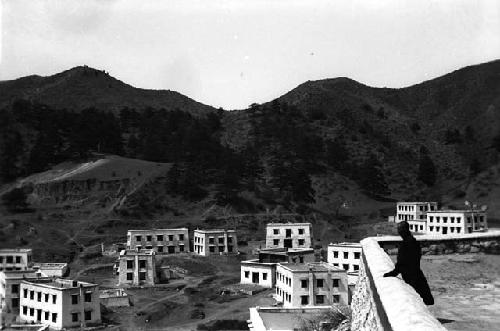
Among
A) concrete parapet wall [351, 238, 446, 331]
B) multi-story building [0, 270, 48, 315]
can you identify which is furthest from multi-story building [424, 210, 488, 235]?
concrete parapet wall [351, 238, 446, 331]

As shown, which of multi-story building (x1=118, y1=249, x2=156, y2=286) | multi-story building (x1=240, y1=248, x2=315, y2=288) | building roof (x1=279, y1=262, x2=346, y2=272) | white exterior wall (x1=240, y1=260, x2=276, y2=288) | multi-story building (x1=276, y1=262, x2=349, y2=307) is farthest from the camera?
multi-story building (x1=118, y1=249, x2=156, y2=286)

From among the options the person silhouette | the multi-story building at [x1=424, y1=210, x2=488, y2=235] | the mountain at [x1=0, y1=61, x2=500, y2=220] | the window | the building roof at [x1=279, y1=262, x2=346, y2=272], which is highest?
the mountain at [x1=0, y1=61, x2=500, y2=220]

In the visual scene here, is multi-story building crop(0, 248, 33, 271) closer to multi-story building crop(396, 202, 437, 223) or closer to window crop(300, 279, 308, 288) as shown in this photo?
window crop(300, 279, 308, 288)

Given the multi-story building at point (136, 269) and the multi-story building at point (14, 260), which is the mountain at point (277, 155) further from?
the multi-story building at point (136, 269)

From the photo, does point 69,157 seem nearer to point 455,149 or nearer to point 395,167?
point 395,167

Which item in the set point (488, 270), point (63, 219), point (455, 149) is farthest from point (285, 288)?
point (455, 149)

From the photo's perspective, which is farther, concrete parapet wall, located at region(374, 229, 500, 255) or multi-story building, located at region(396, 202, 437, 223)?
multi-story building, located at region(396, 202, 437, 223)

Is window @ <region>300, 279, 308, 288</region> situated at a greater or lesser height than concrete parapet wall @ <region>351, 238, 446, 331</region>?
lesser
